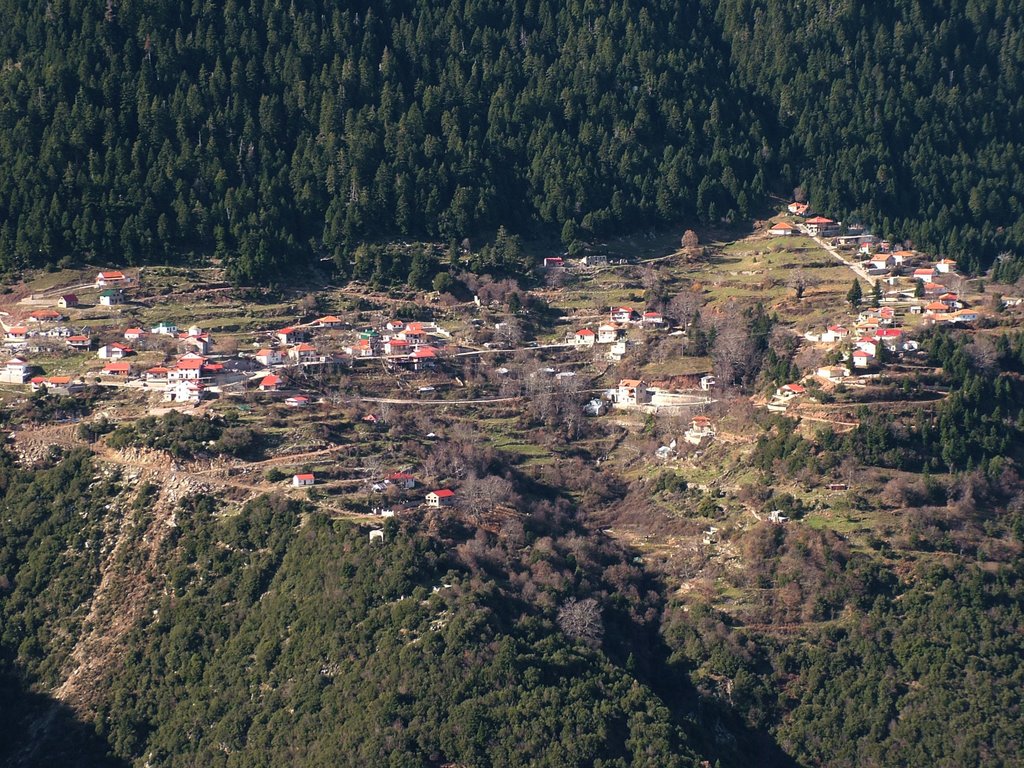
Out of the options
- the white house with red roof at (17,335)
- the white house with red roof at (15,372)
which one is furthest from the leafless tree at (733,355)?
the white house with red roof at (17,335)

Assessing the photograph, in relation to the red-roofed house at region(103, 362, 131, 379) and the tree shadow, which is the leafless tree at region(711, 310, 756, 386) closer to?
the red-roofed house at region(103, 362, 131, 379)

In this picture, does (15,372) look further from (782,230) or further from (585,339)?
(782,230)

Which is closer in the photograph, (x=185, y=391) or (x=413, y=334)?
(x=185, y=391)

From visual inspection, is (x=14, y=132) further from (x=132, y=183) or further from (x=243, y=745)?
(x=243, y=745)

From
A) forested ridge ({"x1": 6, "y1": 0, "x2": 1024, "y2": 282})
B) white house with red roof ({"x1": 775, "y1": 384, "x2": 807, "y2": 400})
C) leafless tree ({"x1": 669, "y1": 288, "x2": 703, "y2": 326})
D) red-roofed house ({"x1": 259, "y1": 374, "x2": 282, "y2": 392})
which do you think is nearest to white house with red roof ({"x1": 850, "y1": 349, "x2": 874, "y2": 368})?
white house with red roof ({"x1": 775, "y1": 384, "x2": 807, "y2": 400})

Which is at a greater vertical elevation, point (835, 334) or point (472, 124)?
point (472, 124)

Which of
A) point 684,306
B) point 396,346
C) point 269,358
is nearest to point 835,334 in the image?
point 684,306
